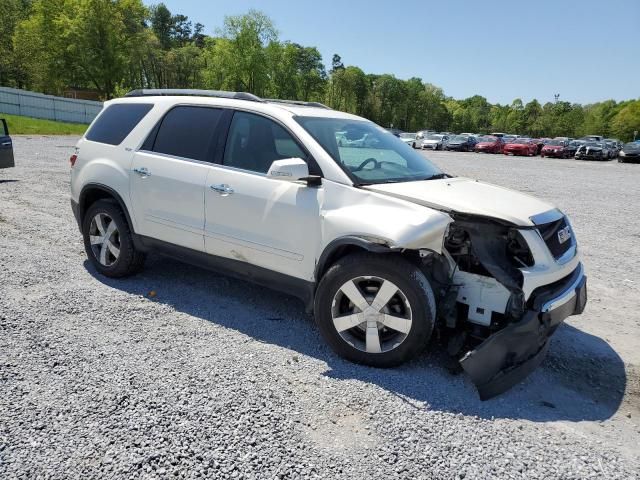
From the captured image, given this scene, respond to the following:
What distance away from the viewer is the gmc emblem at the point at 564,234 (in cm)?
A: 350

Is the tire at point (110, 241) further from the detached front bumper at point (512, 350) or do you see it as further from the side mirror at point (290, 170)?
the detached front bumper at point (512, 350)

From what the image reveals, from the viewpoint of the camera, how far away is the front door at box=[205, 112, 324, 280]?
11.8 ft

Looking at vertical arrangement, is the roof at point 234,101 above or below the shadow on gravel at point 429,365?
above

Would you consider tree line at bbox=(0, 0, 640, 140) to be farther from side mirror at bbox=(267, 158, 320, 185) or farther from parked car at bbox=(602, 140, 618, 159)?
side mirror at bbox=(267, 158, 320, 185)

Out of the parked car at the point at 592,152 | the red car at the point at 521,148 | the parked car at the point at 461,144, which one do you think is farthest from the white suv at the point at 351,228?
the parked car at the point at 461,144

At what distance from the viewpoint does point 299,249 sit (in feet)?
11.8

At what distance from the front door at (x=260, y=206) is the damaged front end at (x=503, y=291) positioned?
0.99m

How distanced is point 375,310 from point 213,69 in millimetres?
76211

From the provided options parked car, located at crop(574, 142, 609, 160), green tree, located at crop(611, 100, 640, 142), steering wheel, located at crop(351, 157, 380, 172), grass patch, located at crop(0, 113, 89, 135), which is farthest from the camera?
green tree, located at crop(611, 100, 640, 142)

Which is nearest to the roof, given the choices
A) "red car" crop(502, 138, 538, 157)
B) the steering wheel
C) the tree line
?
the steering wheel

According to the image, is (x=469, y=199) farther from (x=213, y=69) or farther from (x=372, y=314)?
(x=213, y=69)

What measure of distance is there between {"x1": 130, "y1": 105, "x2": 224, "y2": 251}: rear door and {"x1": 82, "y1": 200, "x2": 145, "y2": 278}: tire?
0.27 m

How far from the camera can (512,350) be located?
3.07 m

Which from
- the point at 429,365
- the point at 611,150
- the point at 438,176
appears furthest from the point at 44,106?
the point at 611,150
